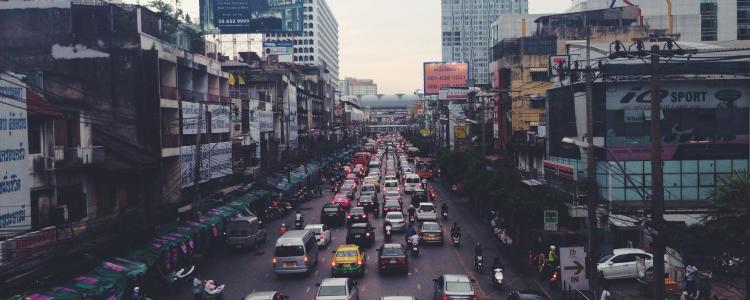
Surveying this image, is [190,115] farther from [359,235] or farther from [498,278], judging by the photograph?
[498,278]

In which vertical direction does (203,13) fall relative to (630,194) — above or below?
above

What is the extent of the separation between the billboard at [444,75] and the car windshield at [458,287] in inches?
4796

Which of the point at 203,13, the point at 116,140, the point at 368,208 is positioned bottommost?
the point at 368,208

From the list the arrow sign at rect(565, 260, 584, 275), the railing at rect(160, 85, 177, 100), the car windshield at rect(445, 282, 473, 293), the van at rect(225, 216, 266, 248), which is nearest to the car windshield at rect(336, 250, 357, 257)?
the car windshield at rect(445, 282, 473, 293)

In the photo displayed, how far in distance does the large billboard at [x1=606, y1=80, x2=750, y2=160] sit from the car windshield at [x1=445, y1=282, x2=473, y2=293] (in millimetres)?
16682

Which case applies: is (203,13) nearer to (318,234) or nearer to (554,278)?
(318,234)

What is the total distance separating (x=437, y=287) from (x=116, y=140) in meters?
17.1

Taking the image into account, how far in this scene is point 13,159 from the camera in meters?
20.2

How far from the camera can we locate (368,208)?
168 ft

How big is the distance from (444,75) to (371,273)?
117 m

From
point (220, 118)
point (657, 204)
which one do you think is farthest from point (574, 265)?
point (220, 118)

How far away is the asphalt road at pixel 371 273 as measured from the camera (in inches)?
1048

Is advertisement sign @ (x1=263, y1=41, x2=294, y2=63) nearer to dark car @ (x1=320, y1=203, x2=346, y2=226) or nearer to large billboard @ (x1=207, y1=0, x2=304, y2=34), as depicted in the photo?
large billboard @ (x1=207, y1=0, x2=304, y2=34)

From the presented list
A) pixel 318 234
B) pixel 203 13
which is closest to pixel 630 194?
pixel 318 234
